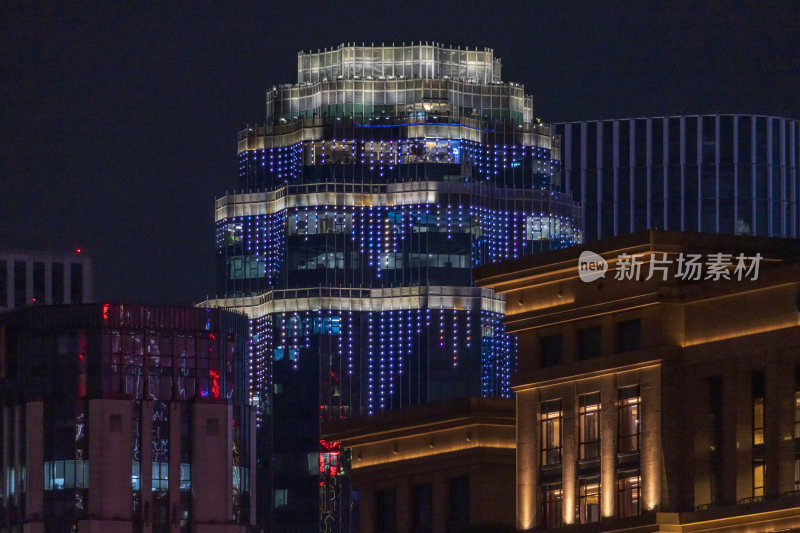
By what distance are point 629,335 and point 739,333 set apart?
7.00 metres

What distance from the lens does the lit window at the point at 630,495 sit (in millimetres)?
107875

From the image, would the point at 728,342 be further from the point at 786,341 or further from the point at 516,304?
the point at 516,304

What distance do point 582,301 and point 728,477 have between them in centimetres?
1210

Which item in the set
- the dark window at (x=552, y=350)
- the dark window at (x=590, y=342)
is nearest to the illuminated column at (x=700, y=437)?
the dark window at (x=590, y=342)

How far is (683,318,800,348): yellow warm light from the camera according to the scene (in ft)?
333

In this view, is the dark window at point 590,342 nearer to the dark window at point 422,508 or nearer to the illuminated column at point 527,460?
the illuminated column at point 527,460

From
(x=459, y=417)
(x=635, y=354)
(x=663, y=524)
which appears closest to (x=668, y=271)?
(x=635, y=354)

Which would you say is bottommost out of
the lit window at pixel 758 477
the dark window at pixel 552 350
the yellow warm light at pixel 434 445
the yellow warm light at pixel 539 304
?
the lit window at pixel 758 477

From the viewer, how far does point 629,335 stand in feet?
360

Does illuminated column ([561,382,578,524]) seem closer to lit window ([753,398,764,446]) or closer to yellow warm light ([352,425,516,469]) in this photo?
lit window ([753,398,764,446])

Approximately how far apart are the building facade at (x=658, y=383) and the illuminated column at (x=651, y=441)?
0.07 m

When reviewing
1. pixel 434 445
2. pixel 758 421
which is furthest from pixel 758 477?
pixel 434 445

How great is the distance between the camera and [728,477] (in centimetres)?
10419

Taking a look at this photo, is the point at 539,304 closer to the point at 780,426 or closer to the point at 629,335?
the point at 629,335
